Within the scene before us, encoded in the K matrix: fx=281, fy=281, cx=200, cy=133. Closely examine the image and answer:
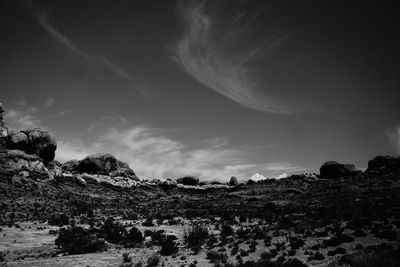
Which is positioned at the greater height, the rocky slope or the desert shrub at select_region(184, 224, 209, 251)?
the rocky slope

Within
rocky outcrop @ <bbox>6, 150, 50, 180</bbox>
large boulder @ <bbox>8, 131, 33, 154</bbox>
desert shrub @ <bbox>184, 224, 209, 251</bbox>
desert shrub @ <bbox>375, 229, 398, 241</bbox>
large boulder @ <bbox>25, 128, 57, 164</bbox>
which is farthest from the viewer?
large boulder @ <bbox>25, 128, 57, 164</bbox>

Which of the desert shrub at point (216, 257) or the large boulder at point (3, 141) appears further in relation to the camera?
the large boulder at point (3, 141)

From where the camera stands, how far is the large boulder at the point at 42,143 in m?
78.2

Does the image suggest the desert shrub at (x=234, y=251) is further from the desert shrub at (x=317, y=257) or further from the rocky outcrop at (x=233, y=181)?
the rocky outcrop at (x=233, y=181)

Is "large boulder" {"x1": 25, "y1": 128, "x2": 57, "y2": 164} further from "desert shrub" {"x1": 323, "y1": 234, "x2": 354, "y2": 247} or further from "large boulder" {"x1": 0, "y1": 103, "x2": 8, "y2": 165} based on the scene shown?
"desert shrub" {"x1": 323, "y1": 234, "x2": 354, "y2": 247}

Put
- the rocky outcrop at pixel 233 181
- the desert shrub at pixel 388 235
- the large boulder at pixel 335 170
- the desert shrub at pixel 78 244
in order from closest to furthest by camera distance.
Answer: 1. the desert shrub at pixel 388 235
2. the desert shrub at pixel 78 244
3. the large boulder at pixel 335 170
4. the rocky outcrop at pixel 233 181

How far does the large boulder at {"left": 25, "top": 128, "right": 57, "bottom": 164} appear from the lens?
78.2 m

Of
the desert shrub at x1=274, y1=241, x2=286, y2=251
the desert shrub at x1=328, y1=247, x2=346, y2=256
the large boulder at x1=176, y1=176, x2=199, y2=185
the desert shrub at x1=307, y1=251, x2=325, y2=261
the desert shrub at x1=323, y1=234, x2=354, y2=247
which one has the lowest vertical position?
the desert shrub at x1=307, y1=251, x2=325, y2=261

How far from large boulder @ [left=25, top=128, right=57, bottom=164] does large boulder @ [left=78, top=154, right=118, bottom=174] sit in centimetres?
1367

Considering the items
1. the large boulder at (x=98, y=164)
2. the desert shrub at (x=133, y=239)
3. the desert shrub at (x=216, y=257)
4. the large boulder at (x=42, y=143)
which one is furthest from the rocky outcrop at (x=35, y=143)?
the desert shrub at (x=216, y=257)

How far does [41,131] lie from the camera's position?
270 feet

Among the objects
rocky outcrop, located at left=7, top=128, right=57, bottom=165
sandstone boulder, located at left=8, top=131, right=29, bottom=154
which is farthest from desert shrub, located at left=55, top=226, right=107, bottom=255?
rocky outcrop, located at left=7, top=128, right=57, bottom=165

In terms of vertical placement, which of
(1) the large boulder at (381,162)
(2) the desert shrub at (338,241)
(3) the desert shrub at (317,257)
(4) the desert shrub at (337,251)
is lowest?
(3) the desert shrub at (317,257)

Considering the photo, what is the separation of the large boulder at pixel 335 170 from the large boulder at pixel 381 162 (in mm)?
5420
